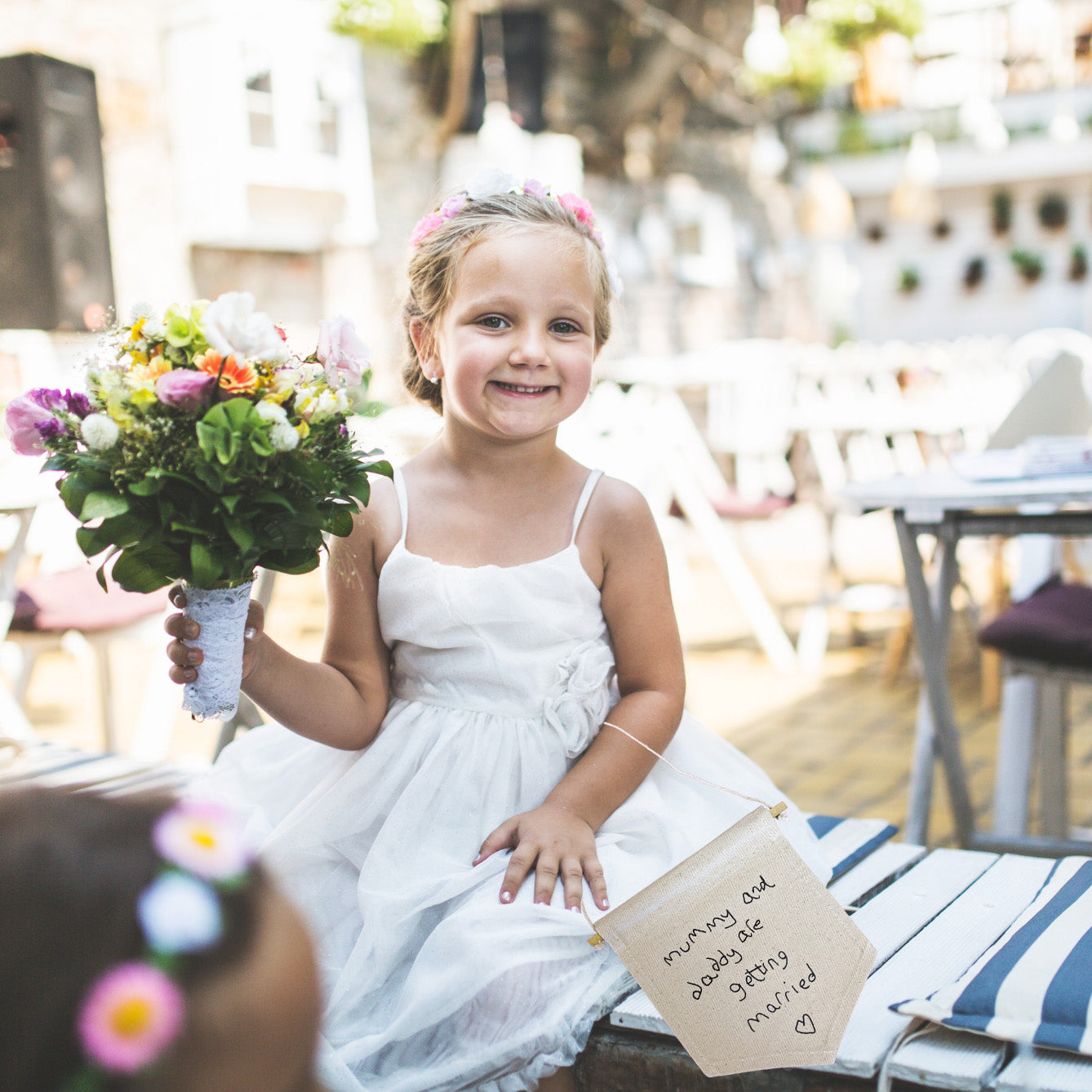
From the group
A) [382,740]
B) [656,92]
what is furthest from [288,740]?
[656,92]

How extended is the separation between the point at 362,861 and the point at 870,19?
348 inches

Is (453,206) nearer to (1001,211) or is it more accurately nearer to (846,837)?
(846,837)

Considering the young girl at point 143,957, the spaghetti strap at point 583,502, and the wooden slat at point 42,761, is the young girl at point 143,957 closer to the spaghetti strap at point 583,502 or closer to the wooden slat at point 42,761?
the spaghetti strap at point 583,502

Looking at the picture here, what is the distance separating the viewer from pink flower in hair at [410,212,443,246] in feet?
5.33

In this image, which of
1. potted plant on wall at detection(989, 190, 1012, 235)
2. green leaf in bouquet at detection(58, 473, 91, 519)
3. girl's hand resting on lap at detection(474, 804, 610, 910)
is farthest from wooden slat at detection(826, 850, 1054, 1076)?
potted plant on wall at detection(989, 190, 1012, 235)

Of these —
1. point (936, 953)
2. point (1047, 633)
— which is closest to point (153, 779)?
point (936, 953)

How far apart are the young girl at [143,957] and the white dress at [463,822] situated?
629 millimetres

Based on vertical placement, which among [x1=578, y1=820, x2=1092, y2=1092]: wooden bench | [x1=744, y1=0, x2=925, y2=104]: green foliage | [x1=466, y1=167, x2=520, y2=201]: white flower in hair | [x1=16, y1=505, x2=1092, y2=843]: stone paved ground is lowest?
[x1=16, y1=505, x2=1092, y2=843]: stone paved ground

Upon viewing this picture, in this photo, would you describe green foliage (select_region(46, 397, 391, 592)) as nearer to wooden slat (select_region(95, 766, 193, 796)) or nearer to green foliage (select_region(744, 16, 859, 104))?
wooden slat (select_region(95, 766, 193, 796))

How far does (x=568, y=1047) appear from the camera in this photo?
45.8 inches

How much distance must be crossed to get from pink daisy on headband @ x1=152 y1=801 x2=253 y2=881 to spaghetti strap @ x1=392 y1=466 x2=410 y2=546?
0.95 metres

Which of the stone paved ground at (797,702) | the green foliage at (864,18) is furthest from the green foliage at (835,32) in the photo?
the stone paved ground at (797,702)

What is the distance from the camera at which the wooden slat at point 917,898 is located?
136 centimetres

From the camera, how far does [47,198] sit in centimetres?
500
